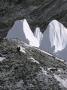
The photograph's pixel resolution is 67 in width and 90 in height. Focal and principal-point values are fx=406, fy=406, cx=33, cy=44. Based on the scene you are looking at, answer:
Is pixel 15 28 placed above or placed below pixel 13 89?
above

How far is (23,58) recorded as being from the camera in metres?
5.47

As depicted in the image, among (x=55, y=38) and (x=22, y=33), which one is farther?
(x=55, y=38)

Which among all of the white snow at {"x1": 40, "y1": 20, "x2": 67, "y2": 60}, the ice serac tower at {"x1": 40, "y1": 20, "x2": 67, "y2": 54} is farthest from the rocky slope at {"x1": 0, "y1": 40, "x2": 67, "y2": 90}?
the ice serac tower at {"x1": 40, "y1": 20, "x2": 67, "y2": 54}

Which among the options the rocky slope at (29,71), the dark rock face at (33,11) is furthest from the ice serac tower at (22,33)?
the dark rock face at (33,11)

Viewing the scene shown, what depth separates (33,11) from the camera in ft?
174

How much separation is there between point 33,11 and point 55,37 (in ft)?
115

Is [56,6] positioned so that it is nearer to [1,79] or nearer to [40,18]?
[40,18]

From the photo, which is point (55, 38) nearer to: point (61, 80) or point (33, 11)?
point (61, 80)

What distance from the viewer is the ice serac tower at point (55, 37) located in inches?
674

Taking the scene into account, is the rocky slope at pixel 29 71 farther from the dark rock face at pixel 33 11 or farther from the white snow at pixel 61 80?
the dark rock face at pixel 33 11

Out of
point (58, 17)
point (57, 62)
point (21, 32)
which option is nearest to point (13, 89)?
point (57, 62)

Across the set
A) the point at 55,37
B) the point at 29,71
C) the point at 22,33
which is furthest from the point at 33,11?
the point at 29,71

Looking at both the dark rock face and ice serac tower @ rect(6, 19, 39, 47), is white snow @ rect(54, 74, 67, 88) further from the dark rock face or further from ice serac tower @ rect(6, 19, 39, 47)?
the dark rock face

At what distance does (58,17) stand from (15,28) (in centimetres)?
2852
